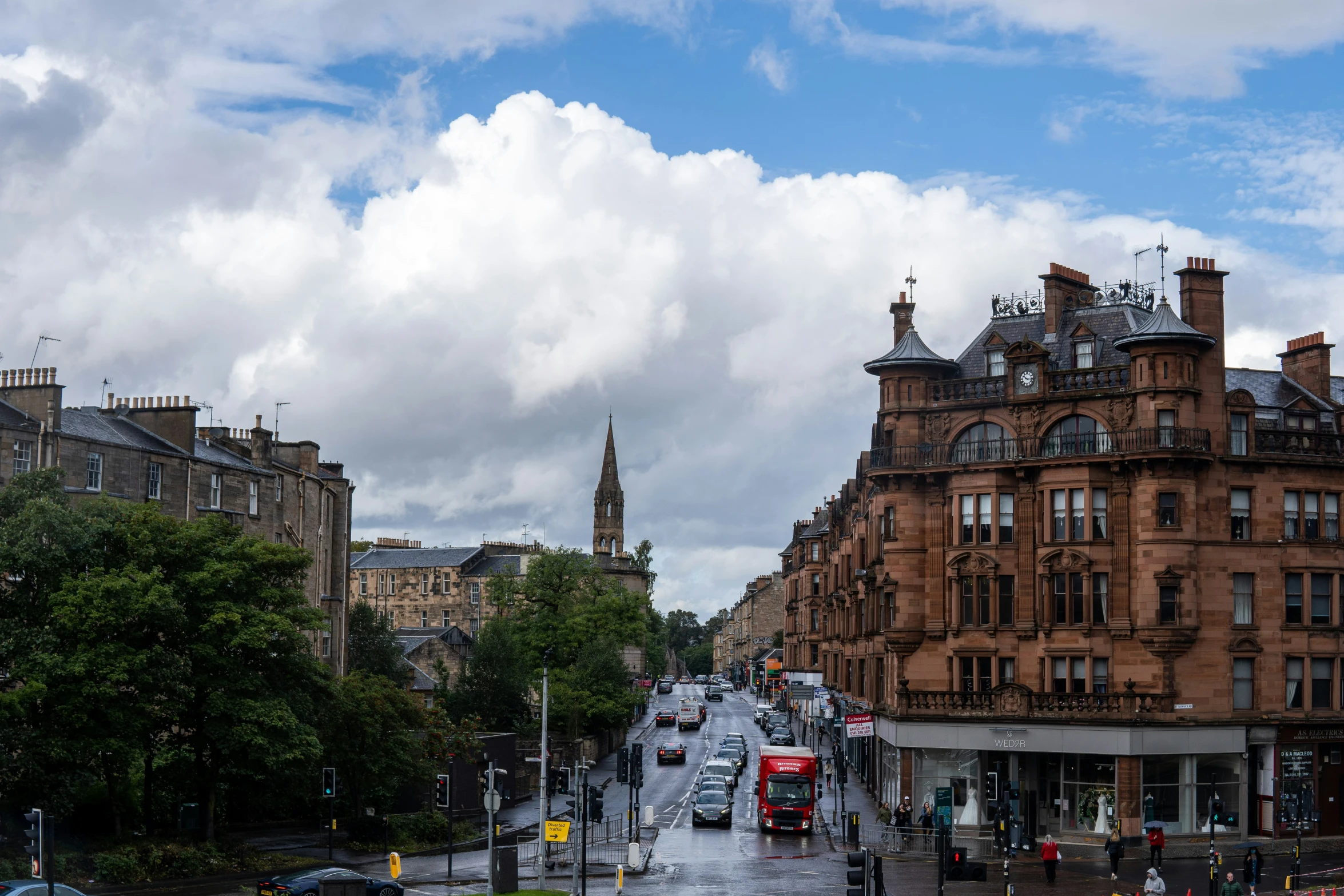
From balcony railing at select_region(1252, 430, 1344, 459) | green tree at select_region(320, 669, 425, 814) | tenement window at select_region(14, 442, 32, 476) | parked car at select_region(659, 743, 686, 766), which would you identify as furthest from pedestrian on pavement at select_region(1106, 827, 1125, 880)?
parked car at select_region(659, 743, 686, 766)

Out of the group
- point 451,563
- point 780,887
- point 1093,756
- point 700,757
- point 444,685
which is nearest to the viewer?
point 780,887

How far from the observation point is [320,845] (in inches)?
2088

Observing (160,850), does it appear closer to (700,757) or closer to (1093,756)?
(1093,756)

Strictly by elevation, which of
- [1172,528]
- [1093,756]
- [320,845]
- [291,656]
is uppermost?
[1172,528]

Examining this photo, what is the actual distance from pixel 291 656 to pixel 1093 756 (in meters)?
30.3

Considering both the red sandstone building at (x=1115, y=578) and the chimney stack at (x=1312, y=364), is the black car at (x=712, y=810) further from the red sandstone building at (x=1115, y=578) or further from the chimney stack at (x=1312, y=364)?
the chimney stack at (x=1312, y=364)

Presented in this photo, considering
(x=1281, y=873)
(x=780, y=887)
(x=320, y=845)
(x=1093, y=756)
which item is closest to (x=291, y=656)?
(x=320, y=845)

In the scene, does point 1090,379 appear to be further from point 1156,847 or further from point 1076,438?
point 1156,847

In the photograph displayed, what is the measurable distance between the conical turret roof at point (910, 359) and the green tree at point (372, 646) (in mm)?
35754

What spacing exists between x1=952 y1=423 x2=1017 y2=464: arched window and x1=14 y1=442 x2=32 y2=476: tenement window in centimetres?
3745

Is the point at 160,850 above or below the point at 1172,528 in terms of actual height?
below

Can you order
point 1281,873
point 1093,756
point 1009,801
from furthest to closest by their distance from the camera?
point 1093,756 → point 1009,801 → point 1281,873

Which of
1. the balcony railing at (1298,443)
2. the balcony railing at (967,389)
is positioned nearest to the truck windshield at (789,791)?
the balcony railing at (967,389)

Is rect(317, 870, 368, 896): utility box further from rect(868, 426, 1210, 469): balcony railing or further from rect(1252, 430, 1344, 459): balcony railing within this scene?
rect(1252, 430, 1344, 459): balcony railing
